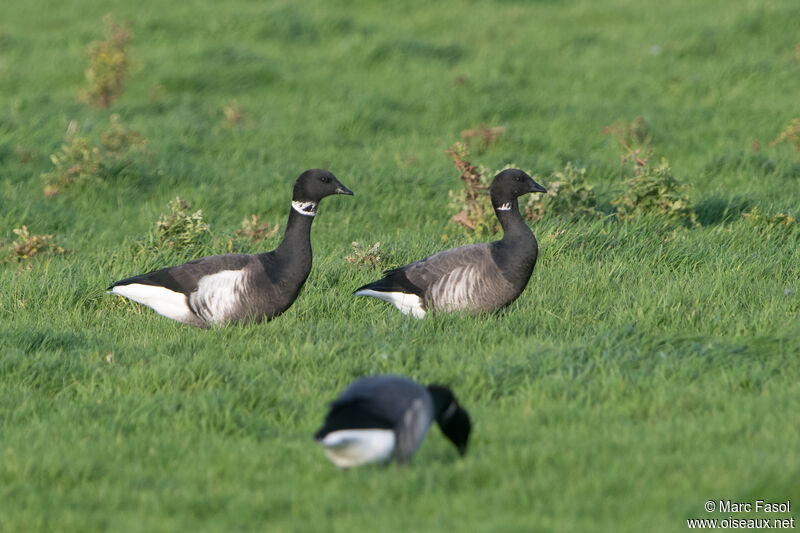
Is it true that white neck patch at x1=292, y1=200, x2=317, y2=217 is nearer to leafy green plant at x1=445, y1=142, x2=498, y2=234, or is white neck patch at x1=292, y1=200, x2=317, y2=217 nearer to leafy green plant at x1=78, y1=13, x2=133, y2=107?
leafy green plant at x1=445, y1=142, x2=498, y2=234

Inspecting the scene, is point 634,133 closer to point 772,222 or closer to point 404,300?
point 772,222

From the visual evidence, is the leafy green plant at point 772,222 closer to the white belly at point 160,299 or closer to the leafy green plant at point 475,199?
the leafy green plant at point 475,199

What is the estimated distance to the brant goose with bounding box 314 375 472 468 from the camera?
15.6ft

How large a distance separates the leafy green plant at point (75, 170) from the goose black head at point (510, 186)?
5.69 meters

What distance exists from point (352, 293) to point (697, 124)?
7.37 metres

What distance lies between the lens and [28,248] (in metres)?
9.98

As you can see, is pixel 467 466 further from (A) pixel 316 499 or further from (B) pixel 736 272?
(B) pixel 736 272

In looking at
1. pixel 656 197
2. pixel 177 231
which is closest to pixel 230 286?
pixel 177 231

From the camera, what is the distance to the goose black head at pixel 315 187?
8.07 metres

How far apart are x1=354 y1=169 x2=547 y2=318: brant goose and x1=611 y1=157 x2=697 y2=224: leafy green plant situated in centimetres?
241

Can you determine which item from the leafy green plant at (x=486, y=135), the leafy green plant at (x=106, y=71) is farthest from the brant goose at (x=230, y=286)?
the leafy green plant at (x=106, y=71)

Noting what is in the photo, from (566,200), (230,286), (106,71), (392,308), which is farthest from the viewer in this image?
(106,71)

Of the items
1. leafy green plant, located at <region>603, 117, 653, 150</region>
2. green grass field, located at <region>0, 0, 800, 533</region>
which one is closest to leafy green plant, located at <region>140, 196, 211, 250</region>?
green grass field, located at <region>0, 0, 800, 533</region>

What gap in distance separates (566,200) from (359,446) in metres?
5.99
